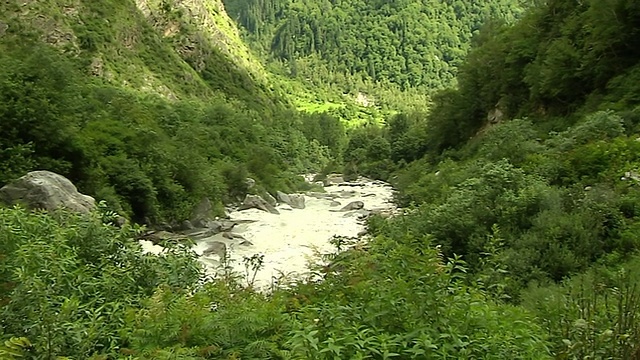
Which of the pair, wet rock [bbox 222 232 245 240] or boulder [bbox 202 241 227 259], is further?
wet rock [bbox 222 232 245 240]

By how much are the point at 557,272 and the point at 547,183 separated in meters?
4.95

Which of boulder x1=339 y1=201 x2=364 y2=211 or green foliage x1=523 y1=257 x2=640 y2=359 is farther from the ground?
green foliage x1=523 y1=257 x2=640 y2=359

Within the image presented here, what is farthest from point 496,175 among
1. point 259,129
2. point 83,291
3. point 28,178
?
point 259,129

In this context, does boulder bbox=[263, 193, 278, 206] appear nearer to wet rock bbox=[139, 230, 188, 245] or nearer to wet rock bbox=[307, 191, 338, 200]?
wet rock bbox=[307, 191, 338, 200]

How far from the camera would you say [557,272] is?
404 inches

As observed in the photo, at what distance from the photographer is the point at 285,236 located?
88.4 feet

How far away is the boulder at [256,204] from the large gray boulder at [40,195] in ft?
62.4

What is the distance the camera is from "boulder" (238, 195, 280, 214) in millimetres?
37344

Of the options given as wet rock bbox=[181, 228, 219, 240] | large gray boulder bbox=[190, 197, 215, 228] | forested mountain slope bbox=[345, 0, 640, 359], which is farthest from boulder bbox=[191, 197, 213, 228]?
forested mountain slope bbox=[345, 0, 640, 359]

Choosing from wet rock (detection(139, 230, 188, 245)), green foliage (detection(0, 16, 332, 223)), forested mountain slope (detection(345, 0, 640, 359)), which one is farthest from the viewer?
wet rock (detection(139, 230, 188, 245))

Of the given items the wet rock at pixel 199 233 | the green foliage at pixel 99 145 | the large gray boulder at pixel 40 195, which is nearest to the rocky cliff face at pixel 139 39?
the green foliage at pixel 99 145

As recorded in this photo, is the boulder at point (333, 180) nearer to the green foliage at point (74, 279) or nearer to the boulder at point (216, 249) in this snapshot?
the boulder at point (216, 249)

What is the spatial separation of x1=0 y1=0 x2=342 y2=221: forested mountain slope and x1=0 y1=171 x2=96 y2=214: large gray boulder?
2.97 m

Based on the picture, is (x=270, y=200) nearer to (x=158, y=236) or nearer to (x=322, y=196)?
(x=322, y=196)
